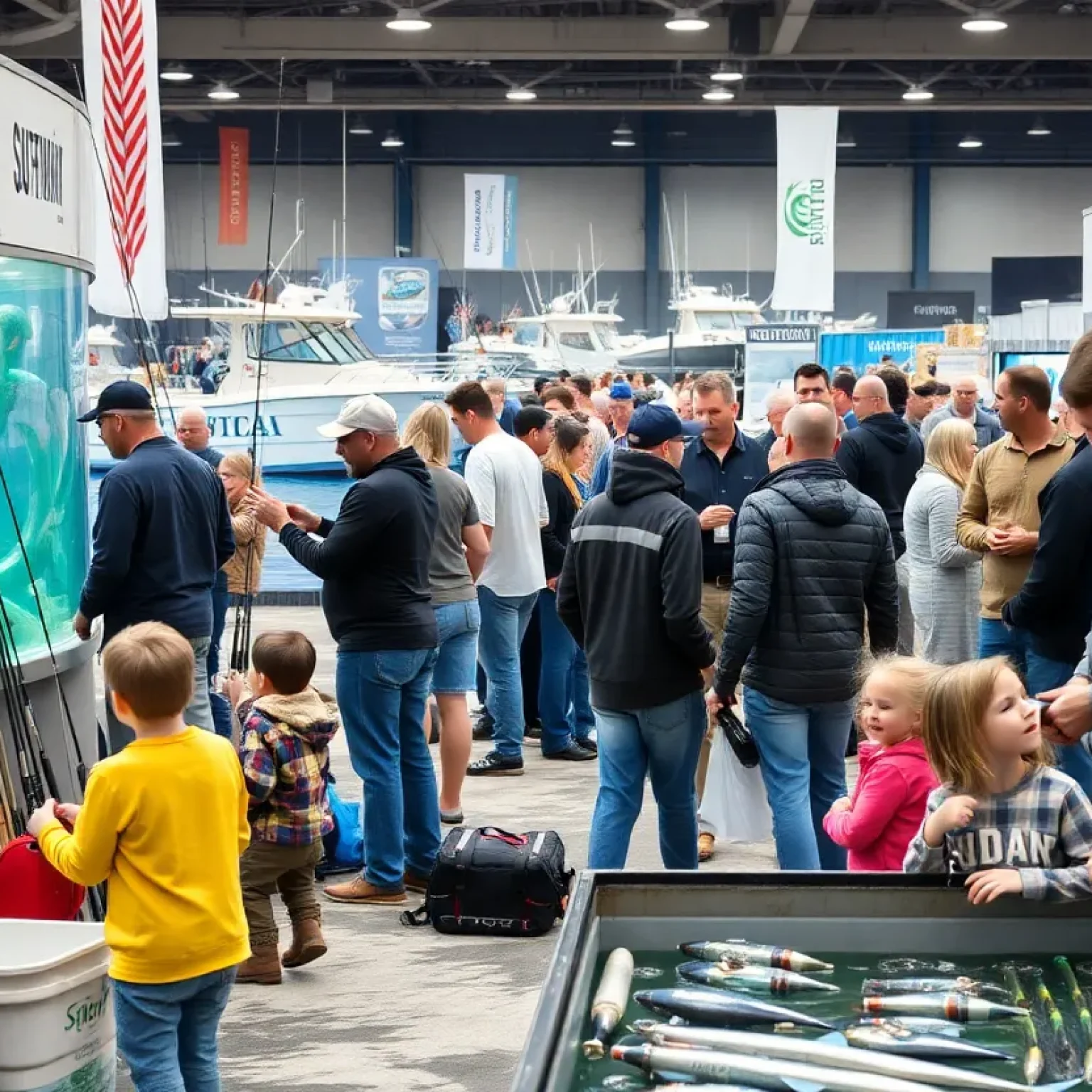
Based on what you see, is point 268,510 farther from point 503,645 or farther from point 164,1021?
point 503,645

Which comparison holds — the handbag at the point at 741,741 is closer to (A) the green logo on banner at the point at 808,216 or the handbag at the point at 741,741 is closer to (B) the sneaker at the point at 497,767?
(B) the sneaker at the point at 497,767

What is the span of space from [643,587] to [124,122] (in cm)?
394

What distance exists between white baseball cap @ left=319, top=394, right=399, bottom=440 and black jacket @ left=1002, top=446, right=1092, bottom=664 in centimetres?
210

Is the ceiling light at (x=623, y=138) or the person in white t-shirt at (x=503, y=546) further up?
the ceiling light at (x=623, y=138)

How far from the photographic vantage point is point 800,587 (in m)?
5.25

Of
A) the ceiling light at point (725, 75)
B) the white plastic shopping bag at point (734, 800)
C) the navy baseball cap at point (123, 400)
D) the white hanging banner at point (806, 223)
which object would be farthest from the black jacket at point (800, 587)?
the ceiling light at point (725, 75)

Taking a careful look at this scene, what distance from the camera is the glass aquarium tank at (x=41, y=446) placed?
5.22 metres

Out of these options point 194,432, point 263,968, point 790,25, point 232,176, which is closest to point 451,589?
point 263,968

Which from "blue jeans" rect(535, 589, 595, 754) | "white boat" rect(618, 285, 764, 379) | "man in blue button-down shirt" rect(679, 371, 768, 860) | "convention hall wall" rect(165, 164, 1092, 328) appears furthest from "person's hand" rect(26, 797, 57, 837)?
"convention hall wall" rect(165, 164, 1092, 328)

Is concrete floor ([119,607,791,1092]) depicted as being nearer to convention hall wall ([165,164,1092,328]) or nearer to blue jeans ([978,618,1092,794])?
blue jeans ([978,618,1092,794])

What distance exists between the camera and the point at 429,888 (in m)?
5.83

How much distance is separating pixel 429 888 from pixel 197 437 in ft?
13.9

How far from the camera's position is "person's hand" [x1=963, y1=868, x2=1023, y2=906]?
2.65 meters

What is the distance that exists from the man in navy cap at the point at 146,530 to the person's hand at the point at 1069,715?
341 cm
